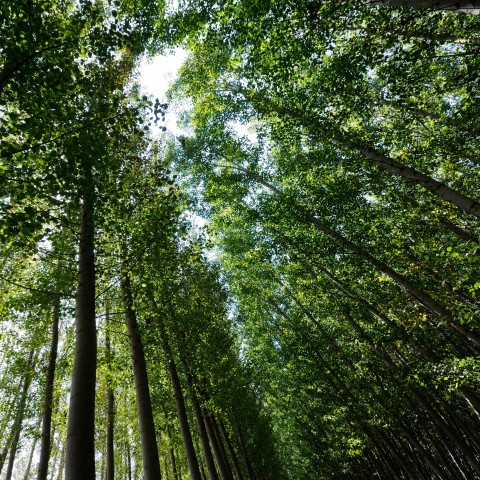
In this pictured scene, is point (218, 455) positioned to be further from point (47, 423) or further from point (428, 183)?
point (428, 183)

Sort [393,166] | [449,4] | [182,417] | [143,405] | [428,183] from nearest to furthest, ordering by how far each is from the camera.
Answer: [449,4], [428,183], [143,405], [393,166], [182,417]

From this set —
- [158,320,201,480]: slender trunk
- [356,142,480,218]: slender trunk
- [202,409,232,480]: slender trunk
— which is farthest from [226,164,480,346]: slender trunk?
[202,409,232,480]: slender trunk

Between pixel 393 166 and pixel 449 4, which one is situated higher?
pixel 393 166

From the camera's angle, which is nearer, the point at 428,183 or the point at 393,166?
the point at 428,183

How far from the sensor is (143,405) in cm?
680

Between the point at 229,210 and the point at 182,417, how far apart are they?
1059 cm

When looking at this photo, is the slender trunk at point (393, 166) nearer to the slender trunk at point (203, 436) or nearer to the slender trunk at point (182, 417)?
the slender trunk at point (182, 417)

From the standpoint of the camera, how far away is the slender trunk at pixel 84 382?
3578 mm

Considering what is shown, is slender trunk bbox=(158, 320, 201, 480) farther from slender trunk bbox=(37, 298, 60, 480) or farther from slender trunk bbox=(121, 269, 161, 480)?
slender trunk bbox=(37, 298, 60, 480)

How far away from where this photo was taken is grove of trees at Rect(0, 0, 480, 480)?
4.94m

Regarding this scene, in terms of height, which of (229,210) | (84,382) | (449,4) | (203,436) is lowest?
(84,382)

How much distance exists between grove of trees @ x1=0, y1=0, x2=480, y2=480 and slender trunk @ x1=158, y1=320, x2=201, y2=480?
0.06 metres

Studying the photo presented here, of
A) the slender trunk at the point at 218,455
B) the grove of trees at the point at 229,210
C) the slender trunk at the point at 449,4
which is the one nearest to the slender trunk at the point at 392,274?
the grove of trees at the point at 229,210

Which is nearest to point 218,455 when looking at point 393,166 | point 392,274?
point 392,274
